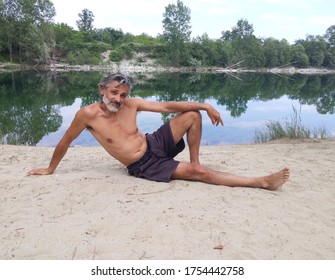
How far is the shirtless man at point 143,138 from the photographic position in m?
3.66

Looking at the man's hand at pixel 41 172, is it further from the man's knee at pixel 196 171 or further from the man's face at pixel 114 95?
the man's knee at pixel 196 171

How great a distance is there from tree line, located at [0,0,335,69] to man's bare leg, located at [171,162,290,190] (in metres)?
50.0

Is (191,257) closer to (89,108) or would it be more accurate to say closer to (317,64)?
(89,108)

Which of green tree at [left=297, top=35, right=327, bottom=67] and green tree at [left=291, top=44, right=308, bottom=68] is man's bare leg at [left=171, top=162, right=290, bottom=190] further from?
green tree at [left=297, top=35, right=327, bottom=67]

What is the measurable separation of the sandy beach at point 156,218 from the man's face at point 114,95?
2.72 ft

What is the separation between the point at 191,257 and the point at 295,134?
6686 mm

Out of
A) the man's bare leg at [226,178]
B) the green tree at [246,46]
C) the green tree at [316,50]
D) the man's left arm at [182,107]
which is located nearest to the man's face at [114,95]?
the man's left arm at [182,107]

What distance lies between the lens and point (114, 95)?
3.63 meters

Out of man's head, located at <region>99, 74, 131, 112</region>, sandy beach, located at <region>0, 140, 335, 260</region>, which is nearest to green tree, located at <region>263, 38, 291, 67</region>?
sandy beach, located at <region>0, 140, 335, 260</region>

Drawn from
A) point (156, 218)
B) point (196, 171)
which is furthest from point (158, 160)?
point (156, 218)

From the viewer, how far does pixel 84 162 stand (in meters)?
5.03

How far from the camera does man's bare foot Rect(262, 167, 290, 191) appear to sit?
357cm

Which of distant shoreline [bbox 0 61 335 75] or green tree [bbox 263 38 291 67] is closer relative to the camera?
distant shoreline [bbox 0 61 335 75]
